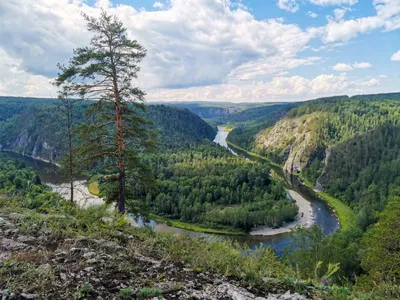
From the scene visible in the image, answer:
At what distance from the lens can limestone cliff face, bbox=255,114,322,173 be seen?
428ft

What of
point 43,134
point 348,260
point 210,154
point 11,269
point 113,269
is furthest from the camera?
point 43,134

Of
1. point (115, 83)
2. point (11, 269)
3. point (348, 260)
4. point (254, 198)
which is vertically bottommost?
point (254, 198)

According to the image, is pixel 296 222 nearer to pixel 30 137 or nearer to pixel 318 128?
pixel 318 128

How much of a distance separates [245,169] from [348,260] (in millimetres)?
56603

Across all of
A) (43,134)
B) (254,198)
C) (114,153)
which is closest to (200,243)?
(114,153)

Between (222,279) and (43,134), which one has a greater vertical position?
(222,279)

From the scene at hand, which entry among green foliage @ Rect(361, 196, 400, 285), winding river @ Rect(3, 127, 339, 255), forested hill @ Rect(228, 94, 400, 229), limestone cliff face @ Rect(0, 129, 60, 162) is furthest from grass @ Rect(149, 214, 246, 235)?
limestone cliff face @ Rect(0, 129, 60, 162)

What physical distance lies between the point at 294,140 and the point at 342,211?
258 ft

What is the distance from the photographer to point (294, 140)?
15138cm

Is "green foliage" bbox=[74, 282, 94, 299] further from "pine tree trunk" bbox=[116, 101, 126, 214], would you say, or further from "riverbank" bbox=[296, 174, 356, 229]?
"riverbank" bbox=[296, 174, 356, 229]

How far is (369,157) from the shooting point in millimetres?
110375

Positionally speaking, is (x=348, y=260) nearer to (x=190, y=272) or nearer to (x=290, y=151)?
(x=190, y=272)

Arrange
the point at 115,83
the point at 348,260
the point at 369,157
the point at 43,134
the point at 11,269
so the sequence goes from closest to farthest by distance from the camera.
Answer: the point at 11,269 → the point at 115,83 → the point at 348,260 → the point at 369,157 → the point at 43,134

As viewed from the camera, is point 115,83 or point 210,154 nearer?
point 115,83
